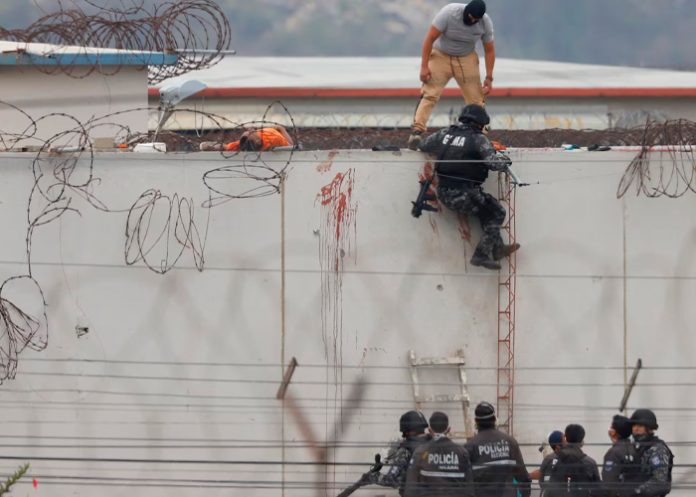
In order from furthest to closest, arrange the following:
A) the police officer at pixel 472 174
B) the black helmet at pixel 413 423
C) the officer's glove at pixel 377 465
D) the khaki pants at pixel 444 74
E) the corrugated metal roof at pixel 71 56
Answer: the corrugated metal roof at pixel 71 56 → the khaki pants at pixel 444 74 → the police officer at pixel 472 174 → the officer's glove at pixel 377 465 → the black helmet at pixel 413 423

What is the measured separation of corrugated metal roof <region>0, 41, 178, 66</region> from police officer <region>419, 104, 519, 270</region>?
370 cm

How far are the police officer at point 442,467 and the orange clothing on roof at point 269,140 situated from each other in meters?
3.56

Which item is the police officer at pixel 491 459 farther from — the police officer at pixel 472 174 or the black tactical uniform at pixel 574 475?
the police officer at pixel 472 174

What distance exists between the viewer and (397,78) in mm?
30891

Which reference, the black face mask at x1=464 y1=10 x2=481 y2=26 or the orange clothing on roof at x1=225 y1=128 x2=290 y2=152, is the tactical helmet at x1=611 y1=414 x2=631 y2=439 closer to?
the orange clothing on roof at x1=225 y1=128 x2=290 y2=152

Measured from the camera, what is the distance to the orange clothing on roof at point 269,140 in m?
14.0

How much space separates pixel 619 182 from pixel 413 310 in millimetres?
2281

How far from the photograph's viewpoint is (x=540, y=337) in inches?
553

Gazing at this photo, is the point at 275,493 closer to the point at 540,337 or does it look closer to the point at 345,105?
the point at 540,337

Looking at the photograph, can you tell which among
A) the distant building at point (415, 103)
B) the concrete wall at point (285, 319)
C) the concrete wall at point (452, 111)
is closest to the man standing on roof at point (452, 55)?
the concrete wall at point (285, 319)

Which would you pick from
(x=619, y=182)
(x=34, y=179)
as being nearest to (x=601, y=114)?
(x=619, y=182)

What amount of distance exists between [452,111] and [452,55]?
12.1 metres

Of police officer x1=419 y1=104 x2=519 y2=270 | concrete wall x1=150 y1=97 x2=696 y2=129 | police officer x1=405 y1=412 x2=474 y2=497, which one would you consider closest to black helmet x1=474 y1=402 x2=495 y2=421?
police officer x1=405 y1=412 x2=474 y2=497

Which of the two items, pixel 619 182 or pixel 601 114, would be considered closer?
pixel 619 182
